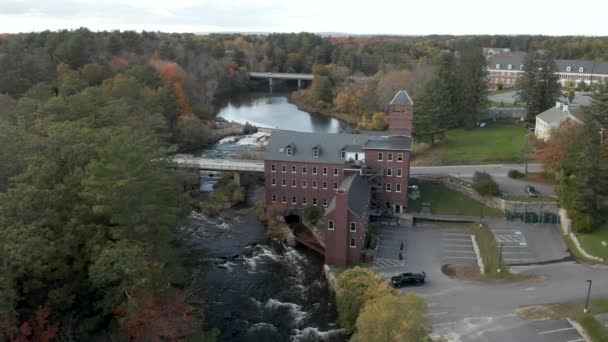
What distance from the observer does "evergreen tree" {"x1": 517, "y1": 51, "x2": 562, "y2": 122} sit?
78.1 metres

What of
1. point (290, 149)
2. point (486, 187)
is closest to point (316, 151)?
point (290, 149)

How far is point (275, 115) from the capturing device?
11319 cm

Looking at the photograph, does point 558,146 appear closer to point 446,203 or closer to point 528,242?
point 446,203

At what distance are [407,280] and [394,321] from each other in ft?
45.3

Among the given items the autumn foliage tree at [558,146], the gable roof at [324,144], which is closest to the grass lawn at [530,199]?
the autumn foliage tree at [558,146]

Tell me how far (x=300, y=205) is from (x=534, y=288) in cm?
2434

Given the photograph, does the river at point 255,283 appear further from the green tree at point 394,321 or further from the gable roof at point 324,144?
the green tree at point 394,321

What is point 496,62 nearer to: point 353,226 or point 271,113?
point 271,113

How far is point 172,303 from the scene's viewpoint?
30.7 metres

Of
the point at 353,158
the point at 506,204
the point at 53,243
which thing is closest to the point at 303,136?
the point at 353,158

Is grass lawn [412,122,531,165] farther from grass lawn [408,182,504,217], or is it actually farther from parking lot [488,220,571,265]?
parking lot [488,220,571,265]

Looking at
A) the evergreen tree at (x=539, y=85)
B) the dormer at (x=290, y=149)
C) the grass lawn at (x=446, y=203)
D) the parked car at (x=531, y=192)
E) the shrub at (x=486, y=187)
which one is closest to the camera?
the grass lawn at (x=446, y=203)

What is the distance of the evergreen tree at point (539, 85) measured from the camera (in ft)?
256

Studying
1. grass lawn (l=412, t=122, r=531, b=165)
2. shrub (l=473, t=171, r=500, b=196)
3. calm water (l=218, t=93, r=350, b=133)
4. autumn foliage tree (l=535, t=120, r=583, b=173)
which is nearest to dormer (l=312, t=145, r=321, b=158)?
shrub (l=473, t=171, r=500, b=196)
